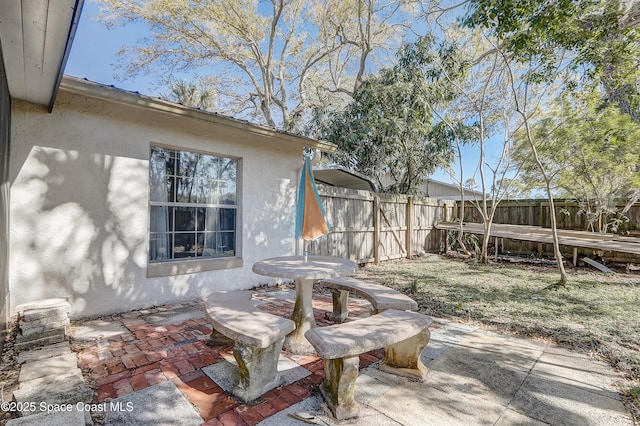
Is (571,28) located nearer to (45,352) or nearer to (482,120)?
(482,120)

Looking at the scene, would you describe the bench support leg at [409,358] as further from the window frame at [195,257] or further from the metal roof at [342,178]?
the metal roof at [342,178]

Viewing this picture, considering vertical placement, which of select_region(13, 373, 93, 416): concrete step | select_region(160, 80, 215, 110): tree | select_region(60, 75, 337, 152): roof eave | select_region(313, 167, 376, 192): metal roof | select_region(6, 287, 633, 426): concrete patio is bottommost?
select_region(6, 287, 633, 426): concrete patio

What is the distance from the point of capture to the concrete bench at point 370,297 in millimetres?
2922

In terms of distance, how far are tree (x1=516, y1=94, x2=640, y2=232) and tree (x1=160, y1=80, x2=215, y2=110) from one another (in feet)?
43.6

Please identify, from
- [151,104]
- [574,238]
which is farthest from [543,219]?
[151,104]

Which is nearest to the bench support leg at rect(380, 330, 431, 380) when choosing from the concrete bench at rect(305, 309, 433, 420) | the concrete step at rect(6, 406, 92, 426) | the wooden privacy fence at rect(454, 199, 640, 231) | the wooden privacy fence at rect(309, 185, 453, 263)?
the concrete bench at rect(305, 309, 433, 420)

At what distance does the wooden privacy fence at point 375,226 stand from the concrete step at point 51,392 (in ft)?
15.3

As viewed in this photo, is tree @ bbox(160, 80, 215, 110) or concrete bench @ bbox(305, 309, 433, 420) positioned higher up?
tree @ bbox(160, 80, 215, 110)

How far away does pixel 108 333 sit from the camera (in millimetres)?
3369

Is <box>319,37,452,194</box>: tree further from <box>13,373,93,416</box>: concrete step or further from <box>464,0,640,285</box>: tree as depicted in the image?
<box>13,373,93,416</box>: concrete step

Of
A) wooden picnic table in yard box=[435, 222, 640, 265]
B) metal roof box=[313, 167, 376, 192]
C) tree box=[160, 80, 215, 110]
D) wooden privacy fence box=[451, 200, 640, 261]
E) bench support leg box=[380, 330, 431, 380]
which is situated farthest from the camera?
tree box=[160, 80, 215, 110]

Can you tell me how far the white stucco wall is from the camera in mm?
3420

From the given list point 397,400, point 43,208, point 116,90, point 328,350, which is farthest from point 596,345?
point 43,208

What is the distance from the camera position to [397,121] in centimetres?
859
